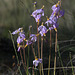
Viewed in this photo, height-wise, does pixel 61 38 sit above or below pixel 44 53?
above

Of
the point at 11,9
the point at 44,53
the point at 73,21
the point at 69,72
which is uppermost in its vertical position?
the point at 11,9

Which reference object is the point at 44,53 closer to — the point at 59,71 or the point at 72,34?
the point at 59,71

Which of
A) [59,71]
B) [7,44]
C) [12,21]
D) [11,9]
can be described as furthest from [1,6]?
[59,71]

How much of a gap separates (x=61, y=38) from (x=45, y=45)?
0.71 ft

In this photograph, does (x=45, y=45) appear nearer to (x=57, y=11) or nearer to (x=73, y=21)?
(x=73, y=21)

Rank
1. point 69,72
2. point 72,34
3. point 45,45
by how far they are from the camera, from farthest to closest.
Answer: point 72,34 → point 45,45 → point 69,72

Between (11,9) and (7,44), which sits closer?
(7,44)

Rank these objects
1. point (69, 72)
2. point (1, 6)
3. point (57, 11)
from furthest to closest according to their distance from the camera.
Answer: point (1, 6) → point (69, 72) → point (57, 11)

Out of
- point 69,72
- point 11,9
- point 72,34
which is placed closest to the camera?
point 69,72

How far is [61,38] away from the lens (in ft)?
6.45


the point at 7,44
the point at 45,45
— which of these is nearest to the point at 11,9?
the point at 7,44

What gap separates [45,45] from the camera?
1.88 meters

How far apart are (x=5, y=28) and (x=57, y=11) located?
4.96 ft

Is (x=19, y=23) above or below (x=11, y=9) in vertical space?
below
